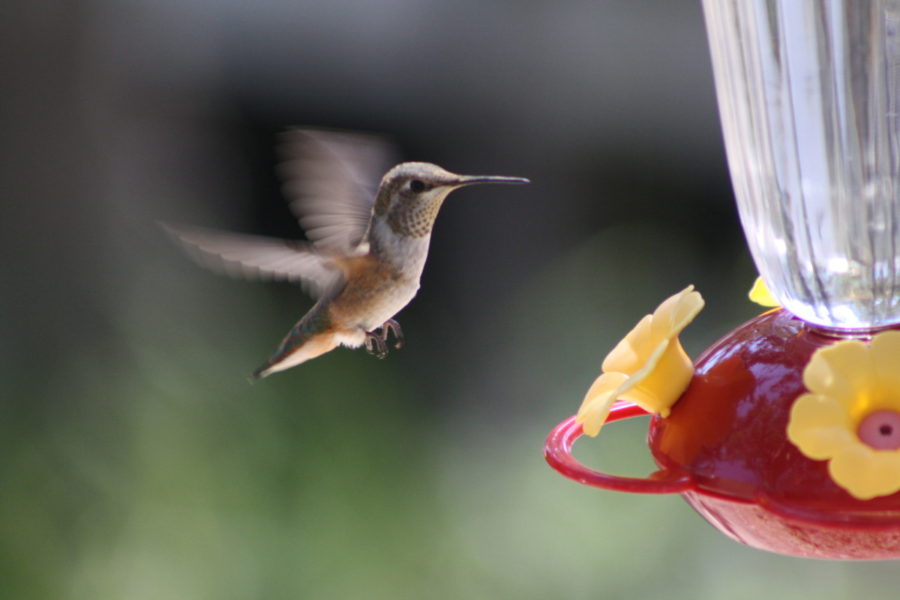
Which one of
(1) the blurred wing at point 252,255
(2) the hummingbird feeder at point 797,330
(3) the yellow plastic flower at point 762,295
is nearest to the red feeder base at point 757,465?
(2) the hummingbird feeder at point 797,330

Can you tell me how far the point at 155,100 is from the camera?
200 inches

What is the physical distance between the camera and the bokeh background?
3791 mm

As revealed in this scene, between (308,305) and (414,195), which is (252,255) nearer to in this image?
(414,195)

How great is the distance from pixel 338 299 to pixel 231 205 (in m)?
3.16

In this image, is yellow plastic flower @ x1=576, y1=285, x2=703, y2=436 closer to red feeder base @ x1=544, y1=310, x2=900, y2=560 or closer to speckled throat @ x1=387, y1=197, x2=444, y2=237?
red feeder base @ x1=544, y1=310, x2=900, y2=560

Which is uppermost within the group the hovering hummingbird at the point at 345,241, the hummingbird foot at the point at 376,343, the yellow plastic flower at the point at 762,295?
the hovering hummingbird at the point at 345,241

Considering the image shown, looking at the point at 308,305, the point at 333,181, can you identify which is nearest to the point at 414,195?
the point at 333,181

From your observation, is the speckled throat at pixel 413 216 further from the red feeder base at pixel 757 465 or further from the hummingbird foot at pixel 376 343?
the red feeder base at pixel 757 465

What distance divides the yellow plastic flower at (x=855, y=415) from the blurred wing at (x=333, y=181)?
1.01m

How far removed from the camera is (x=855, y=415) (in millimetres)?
1299

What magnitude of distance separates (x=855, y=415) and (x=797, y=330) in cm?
20

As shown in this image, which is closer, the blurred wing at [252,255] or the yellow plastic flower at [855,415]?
the yellow plastic flower at [855,415]

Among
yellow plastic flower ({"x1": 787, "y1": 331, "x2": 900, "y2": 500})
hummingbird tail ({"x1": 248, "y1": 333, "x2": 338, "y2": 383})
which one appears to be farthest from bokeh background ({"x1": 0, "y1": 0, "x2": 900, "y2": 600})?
yellow plastic flower ({"x1": 787, "y1": 331, "x2": 900, "y2": 500})

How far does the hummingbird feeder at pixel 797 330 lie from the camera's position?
128cm
